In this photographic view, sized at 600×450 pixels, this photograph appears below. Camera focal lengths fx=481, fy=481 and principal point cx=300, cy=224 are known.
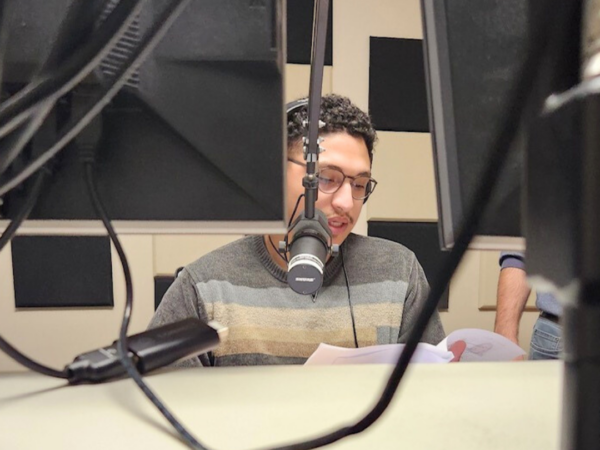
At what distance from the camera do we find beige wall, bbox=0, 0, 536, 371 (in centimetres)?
161

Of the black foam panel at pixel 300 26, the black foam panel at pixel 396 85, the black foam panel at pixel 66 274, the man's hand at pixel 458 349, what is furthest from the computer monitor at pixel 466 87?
the black foam panel at pixel 66 274

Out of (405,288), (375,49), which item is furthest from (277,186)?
(375,49)

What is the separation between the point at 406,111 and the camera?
173 centimetres

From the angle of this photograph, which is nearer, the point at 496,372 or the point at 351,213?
the point at 496,372

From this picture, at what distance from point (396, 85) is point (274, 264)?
0.93 meters

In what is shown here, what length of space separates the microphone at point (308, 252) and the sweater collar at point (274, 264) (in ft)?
2.15

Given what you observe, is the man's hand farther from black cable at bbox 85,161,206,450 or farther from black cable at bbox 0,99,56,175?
black cable at bbox 0,99,56,175

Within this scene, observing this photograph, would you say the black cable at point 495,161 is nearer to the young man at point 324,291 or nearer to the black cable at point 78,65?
the black cable at point 78,65

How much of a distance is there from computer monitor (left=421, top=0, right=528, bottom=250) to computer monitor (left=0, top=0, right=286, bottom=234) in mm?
114

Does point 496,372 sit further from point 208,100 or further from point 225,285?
point 225,285

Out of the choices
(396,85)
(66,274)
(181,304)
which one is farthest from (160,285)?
(396,85)

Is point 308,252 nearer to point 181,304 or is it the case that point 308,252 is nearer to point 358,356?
point 358,356

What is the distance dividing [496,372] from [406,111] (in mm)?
1416

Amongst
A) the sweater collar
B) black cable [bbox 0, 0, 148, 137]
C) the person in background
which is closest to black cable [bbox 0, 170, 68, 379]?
black cable [bbox 0, 0, 148, 137]
